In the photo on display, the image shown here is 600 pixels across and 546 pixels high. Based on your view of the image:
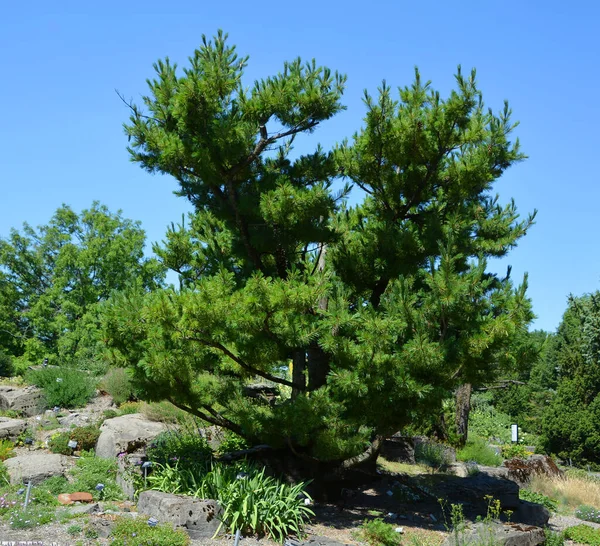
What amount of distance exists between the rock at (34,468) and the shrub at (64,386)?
15.1 ft

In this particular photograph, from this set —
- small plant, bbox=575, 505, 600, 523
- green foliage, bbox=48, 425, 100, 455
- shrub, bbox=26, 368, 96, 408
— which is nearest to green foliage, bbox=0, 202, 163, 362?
shrub, bbox=26, 368, 96, 408

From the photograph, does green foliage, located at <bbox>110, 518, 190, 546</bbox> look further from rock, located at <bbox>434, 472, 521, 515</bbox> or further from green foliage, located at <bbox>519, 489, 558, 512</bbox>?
green foliage, located at <bbox>519, 489, 558, 512</bbox>

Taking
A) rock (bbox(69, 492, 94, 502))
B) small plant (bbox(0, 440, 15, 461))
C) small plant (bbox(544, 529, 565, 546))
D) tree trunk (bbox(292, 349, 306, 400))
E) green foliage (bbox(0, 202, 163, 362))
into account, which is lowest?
small plant (bbox(544, 529, 565, 546))

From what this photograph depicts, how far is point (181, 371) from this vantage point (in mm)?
7602

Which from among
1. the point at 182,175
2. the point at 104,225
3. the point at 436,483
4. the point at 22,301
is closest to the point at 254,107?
the point at 182,175

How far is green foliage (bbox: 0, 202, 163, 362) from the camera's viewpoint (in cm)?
2714

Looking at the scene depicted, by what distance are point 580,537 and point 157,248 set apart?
7191mm

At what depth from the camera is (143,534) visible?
6066mm

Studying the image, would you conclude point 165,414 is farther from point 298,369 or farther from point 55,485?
point 298,369

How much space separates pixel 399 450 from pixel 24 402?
7850mm

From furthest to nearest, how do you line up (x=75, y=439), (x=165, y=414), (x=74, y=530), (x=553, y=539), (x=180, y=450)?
(x=165, y=414)
(x=75, y=439)
(x=180, y=450)
(x=553, y=539)
(x=74, y=530)

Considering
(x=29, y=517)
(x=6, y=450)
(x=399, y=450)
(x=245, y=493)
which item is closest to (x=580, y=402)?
(x=399, y=450)

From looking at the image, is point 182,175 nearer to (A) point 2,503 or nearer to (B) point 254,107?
(B) point 254,107

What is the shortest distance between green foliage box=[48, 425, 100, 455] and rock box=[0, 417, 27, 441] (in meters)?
0.76
